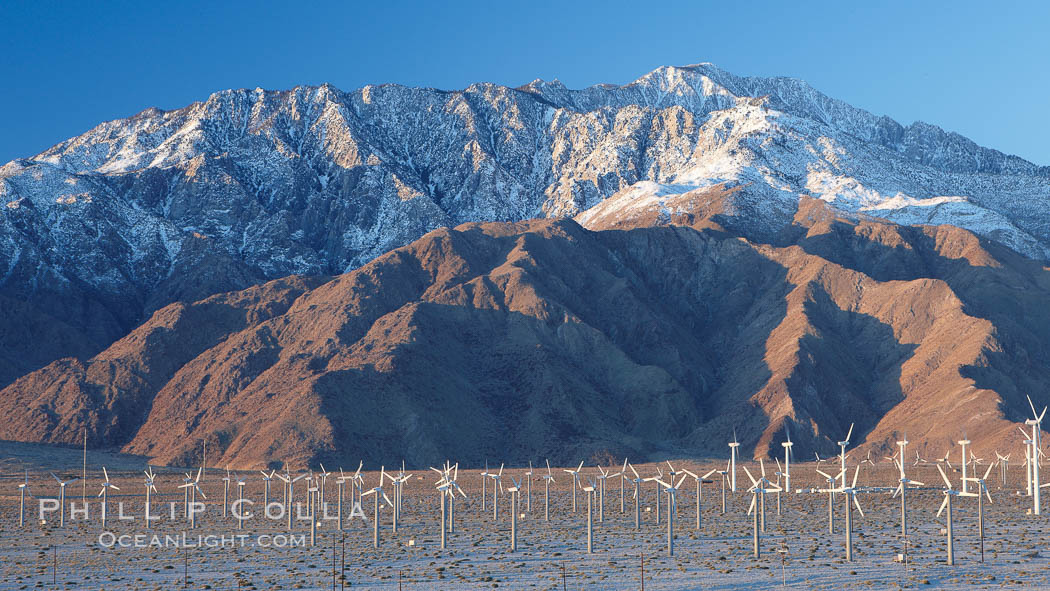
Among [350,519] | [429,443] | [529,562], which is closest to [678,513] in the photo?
[350,519]

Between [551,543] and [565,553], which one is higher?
[565,553]

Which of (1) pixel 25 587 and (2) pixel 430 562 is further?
(2) pixel 430 562

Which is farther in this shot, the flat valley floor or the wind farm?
the wind farm

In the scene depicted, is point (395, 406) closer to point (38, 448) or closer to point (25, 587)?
point (38, 448)

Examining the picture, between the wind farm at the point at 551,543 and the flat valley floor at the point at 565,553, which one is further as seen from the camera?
the wind farm at the point at 551,543

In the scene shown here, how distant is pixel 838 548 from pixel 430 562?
28167mm

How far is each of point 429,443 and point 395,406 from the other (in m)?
11.1

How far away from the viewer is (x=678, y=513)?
10938 centimetres

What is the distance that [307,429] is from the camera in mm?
Result: 185000

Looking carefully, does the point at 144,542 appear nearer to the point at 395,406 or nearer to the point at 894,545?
the point at 894,545

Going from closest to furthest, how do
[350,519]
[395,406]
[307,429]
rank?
[350,519] → [307,429] → [395,406]

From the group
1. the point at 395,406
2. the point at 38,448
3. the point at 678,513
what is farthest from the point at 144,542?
the point at 38,448

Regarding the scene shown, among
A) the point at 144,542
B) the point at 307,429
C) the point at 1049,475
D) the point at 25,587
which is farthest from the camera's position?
the point at 307,429

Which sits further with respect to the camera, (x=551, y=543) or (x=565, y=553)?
(x=551, y=543)
